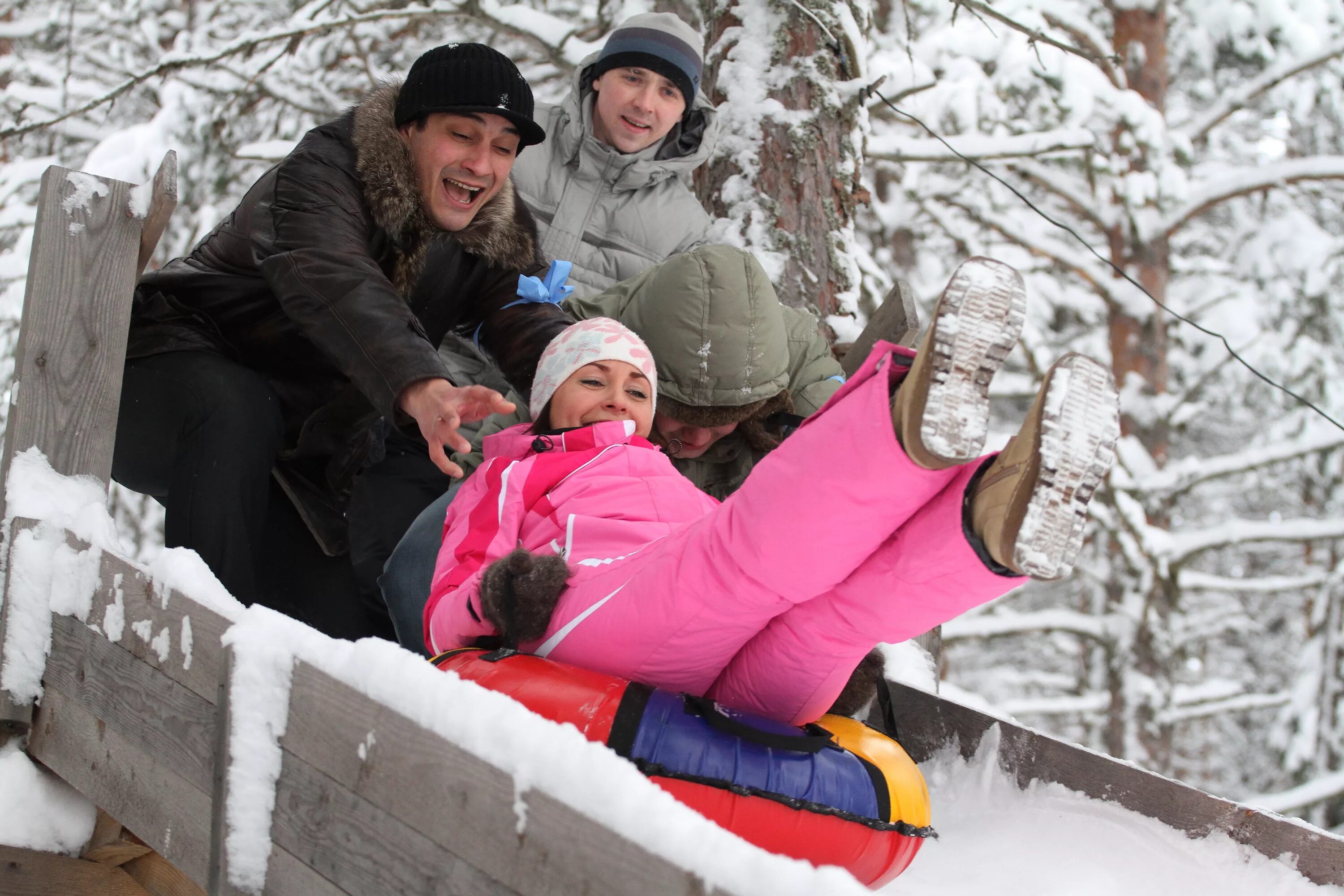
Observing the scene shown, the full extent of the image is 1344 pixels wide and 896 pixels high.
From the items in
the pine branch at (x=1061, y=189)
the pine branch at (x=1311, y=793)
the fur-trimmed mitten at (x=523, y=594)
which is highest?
the pine branch at (x=1061, y=189)

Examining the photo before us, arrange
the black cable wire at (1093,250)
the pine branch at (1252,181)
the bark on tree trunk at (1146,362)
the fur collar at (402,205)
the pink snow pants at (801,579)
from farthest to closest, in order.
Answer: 1. the bark on tree trunk at (1146,362)
2. the pine branch at (1252,181)
3. the black cable wire at (1093,250)
4. the fur collar at (402,205)
5. the pink snow pants at (801,579)

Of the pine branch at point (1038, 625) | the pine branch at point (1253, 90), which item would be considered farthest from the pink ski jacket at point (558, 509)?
the pine branch at point (1253, 90)

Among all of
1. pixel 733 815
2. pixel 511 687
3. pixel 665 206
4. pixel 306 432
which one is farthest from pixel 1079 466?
pixel 665 206

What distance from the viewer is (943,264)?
25.4ft

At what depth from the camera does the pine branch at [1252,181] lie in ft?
20.5

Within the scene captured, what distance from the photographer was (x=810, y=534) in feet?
4.44

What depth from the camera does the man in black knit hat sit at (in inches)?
86.2

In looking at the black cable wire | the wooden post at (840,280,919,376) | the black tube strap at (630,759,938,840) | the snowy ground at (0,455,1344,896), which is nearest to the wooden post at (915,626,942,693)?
the snowy ground at (0,455,1344,896)

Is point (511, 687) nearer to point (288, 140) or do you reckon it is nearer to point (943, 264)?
point (288, 140)

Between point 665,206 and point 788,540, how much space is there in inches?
78.3

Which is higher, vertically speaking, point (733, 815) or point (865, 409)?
point (865, 409)

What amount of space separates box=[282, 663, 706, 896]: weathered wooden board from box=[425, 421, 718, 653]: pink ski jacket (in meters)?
0.44

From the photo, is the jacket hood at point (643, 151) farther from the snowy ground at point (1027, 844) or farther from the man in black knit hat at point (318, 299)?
the snowy ground at point (1027, 844)

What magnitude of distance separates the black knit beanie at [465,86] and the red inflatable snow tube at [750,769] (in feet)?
4.06
